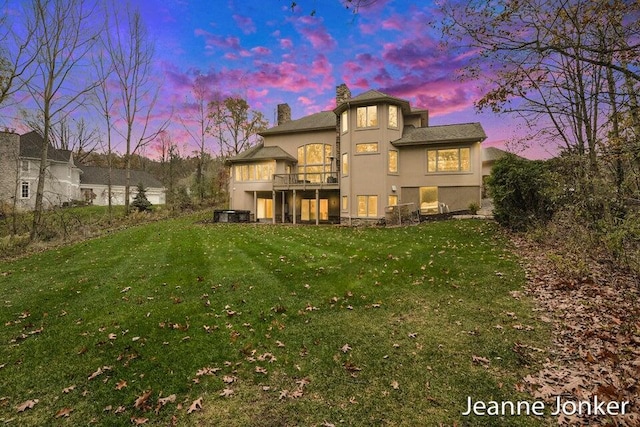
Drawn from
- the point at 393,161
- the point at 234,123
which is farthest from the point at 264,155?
the point at 234,123

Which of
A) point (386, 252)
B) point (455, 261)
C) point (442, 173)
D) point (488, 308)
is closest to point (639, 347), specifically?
point (488, 308)

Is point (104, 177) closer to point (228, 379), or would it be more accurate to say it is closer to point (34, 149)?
point (34, 149)

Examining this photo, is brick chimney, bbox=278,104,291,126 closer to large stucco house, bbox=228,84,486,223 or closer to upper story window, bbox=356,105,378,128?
large stucco house, bbox=228,84,486,223

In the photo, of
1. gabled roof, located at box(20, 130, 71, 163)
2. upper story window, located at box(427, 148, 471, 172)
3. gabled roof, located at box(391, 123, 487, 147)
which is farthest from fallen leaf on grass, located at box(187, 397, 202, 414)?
gabled roof, located at box(20, 130, 71, 163)

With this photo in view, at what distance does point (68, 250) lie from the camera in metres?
13.7

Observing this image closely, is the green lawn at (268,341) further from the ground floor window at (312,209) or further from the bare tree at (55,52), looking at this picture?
the ground floor window at (312,209)

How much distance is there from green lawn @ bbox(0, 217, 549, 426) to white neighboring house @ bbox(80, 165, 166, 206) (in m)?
39.6

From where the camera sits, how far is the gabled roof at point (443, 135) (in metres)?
19.9

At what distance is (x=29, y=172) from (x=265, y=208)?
3029cm

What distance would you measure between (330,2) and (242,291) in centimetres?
625

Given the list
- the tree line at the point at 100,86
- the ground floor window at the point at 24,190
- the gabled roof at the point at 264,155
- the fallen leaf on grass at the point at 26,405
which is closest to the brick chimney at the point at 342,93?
the gabled roof at the point at 264,155

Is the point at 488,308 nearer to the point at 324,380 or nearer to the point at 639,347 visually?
the point at 639,347

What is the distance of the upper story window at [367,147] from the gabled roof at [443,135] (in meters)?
1.31

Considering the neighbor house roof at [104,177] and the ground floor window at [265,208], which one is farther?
the neighbor house roof at [104,177]
